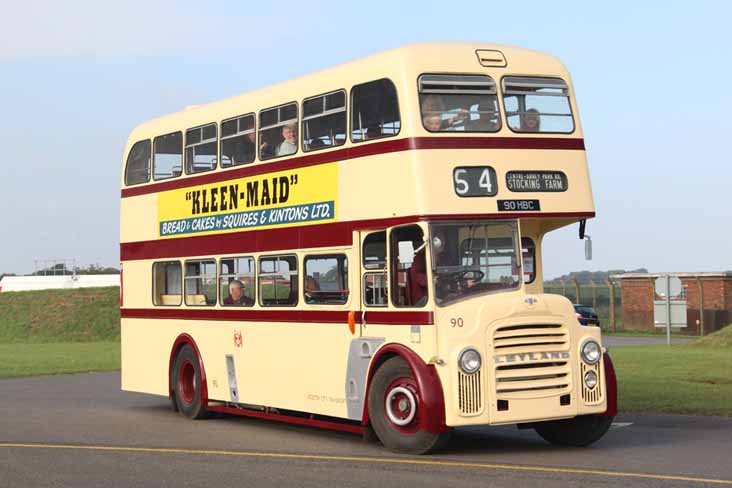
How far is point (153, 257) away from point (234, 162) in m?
3.04

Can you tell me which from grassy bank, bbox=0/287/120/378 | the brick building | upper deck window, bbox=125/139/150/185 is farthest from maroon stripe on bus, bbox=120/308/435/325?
the brick building

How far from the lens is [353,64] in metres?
A: 14.6

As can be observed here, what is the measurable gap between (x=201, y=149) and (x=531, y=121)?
592cm

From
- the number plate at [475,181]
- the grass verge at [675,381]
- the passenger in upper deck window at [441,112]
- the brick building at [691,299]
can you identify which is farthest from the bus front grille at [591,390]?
the brick building at [691,299]

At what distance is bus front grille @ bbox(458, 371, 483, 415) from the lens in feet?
42.0

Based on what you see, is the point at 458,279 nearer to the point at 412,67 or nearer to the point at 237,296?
the point at 412,67

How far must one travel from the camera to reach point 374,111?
14.1m

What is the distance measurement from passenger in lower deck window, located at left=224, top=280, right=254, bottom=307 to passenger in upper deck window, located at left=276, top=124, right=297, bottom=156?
212cm

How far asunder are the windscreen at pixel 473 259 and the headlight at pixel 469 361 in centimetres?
62

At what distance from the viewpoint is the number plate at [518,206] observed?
1345 centimetres

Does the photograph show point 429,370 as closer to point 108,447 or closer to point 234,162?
point 108,447

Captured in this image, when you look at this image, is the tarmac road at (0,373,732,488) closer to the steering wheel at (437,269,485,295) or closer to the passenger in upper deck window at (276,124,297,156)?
the steering wheel at (437,269,485,295)

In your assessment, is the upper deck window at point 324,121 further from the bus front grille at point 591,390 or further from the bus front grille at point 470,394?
the bus front grille at point 591,390

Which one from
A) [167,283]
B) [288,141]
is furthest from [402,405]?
[167,283]
